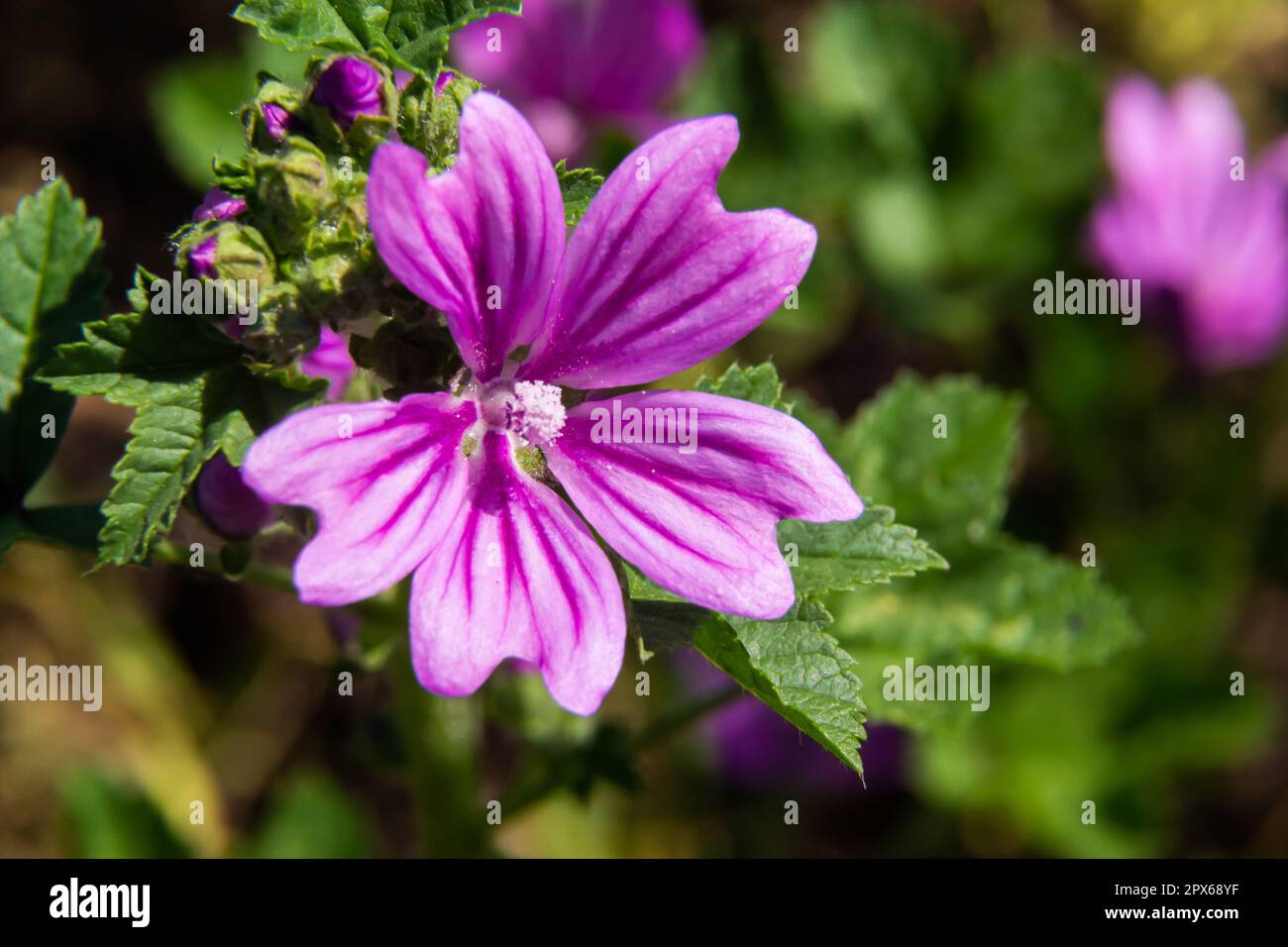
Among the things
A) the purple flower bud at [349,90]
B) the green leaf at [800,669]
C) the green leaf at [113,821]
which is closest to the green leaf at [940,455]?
the green leaf at [800,669]

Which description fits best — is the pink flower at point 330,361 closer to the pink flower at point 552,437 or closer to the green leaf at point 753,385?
the pink flower at point 552,437

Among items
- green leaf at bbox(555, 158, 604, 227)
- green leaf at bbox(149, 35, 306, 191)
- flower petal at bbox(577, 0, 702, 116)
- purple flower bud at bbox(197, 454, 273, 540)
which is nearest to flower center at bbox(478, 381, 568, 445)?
green leaf at bbox(555, 158, 604, 227)

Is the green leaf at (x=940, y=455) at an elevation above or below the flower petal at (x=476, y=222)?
below

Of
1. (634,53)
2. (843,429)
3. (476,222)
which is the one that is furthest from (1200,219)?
(476,222)

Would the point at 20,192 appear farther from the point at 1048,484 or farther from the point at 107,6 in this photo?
the point at 1048,484

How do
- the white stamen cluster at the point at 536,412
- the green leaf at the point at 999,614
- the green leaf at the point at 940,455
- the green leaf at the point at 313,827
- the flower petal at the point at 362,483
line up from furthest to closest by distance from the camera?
the green leaf at the point at 313,827, the green leaf at the point at 940,455, the green leaf at the point at 999,614, the white stamen cluster at the point at 536,412, the flower petal at the point at 362,483
